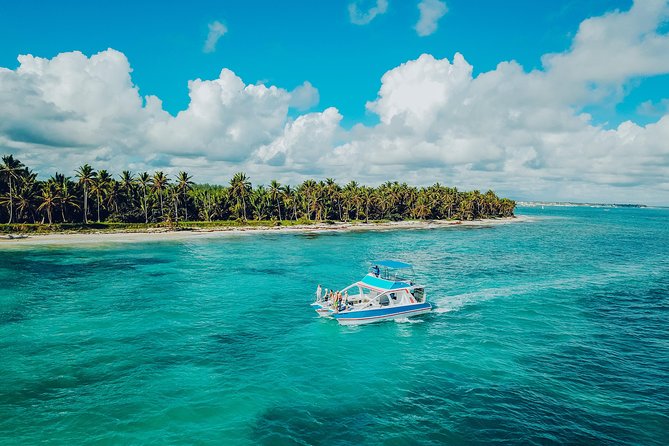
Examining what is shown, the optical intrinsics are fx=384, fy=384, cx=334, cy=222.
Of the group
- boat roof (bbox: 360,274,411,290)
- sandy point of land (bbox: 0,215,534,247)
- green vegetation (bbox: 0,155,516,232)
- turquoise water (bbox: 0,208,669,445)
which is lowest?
turquoise water (bbox: 0,208,669,445)

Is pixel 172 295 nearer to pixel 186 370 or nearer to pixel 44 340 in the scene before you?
pixel 44 340

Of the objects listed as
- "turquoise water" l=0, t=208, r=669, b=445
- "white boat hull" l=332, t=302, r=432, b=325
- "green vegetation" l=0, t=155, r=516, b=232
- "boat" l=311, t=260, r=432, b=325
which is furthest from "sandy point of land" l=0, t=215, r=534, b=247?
"white boat hull" l=332, t=302, r=432, b=325

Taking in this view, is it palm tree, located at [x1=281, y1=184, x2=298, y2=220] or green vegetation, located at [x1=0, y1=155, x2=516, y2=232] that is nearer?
green vegetation, located at [x1=0, y1=155, x2=516, y2=232]

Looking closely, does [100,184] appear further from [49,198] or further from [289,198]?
[289,198]

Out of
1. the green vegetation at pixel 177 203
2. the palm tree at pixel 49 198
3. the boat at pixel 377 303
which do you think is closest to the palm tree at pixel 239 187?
the green vegetation at pixel 177 203

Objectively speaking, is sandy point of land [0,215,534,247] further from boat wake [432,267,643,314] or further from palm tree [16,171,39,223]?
boat wake [432,267,643,314]

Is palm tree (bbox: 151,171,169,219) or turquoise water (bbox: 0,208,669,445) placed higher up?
palm tree (bbox: 151,171,169,219)

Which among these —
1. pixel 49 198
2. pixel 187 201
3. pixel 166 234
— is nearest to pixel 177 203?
pixel 187 201

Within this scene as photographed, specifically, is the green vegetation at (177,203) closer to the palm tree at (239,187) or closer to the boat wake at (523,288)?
the palm tree at (239,187)

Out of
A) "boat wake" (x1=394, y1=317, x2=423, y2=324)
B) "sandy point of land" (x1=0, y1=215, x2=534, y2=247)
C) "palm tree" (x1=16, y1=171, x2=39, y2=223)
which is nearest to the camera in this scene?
"boat wake" (x1=394, y1=317, x2=423, y2=324)
